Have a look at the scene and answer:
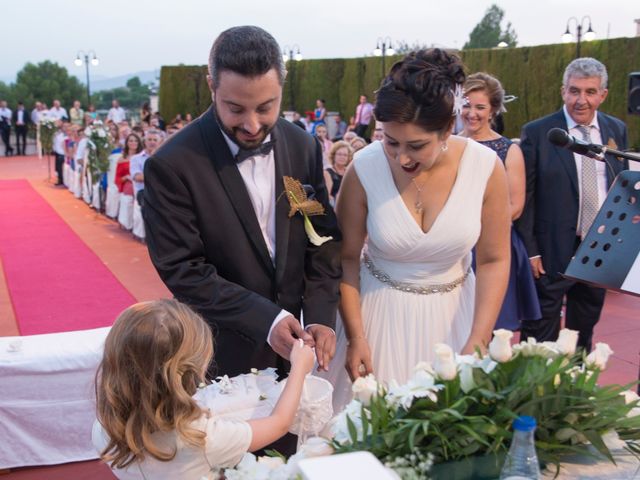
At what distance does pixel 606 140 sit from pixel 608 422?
356 centimetres

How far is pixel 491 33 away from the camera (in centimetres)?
7319

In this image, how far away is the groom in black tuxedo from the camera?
234 cm

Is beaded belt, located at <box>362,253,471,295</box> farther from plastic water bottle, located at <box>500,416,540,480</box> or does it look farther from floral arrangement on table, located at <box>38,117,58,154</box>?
floral arrangement on table, located at <box>38,117,58,154</box>

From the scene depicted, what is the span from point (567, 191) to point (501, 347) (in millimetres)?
3400

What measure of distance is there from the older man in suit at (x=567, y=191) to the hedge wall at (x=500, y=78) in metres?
13.1

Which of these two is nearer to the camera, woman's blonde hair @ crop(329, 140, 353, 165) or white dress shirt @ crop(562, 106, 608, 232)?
white dress shirt @ crop(562, 106, 608, 232)

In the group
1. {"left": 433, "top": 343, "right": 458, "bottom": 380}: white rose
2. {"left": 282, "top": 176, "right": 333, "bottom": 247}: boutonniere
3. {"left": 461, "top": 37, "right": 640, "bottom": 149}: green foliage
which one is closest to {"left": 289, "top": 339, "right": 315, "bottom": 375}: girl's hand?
{"left": 282, "top": 176, "right": 333, "bottom": 247}: boutonniere

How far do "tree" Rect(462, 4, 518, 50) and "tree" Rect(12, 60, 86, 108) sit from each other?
137 ft

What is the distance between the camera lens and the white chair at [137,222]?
1166 centimetres

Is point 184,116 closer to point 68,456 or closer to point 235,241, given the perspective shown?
point 68,456

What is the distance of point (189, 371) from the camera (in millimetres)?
2156

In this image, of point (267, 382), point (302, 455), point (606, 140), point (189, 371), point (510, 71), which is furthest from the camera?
point (510, 71)

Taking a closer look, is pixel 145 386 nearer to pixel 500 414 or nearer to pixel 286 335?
pixel 286 335

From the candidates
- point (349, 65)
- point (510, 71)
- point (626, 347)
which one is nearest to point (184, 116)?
point (349, 65)
